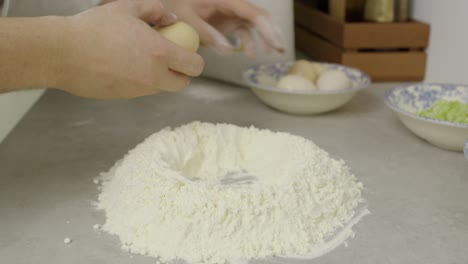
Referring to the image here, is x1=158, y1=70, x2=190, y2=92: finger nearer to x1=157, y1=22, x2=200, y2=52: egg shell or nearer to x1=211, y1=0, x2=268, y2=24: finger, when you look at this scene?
x1=157, y1=22, x2=200, y2=52: egg shell

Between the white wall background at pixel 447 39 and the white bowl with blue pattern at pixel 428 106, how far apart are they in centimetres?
16

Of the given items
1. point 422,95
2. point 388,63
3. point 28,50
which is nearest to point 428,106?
point 422,95

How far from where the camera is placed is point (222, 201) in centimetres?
70

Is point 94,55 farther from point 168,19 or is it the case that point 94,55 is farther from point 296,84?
point 296,84

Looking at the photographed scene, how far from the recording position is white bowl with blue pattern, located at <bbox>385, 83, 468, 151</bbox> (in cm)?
94

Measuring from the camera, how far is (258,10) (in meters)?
1.12

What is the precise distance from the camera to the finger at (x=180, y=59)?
81cm

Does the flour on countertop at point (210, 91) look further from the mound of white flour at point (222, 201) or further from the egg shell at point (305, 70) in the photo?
the mound of white flour at point (222, 201)

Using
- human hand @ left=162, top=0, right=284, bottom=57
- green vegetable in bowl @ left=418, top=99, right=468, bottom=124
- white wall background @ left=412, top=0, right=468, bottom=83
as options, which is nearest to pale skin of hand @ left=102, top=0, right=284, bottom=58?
human hand @ left=162, top=0, right=284, bottom=57

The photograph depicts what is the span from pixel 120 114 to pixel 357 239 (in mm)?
686

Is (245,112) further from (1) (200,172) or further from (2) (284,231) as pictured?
(2) (284,231)

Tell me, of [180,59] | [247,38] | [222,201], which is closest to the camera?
[222,201]

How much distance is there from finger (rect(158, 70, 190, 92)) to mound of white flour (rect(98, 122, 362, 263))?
9 cm

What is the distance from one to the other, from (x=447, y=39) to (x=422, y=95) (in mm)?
276
